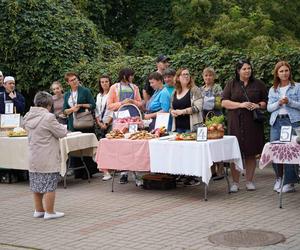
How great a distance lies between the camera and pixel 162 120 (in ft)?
34.9

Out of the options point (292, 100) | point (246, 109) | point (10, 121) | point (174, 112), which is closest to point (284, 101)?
point (292, 100)

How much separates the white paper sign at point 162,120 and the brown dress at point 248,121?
3.71ft

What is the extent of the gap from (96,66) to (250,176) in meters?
6.06

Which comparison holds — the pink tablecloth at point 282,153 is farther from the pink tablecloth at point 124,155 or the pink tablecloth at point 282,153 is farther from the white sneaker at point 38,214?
the white sneaker at point 38,214

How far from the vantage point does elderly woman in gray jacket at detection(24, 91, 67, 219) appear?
8.58 metres

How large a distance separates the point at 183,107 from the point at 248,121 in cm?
104

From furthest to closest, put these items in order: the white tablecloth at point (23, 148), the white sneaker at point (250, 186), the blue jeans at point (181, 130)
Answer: the white tablecloth at point (23, 148)
the blue jeans at point (181, 130)
the white sneaker at point (250, 186)

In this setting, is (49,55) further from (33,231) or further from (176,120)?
(33,231)

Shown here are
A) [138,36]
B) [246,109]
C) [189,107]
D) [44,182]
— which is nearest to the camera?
[44,182]

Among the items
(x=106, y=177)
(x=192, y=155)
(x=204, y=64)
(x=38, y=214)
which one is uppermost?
(x=204, y=64)

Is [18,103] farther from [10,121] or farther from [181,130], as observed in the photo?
[181,130]

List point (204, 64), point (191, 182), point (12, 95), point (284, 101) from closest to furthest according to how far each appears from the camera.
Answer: point (284, 101) < point (191, 182) < point (12, 95) < point (204, 64)

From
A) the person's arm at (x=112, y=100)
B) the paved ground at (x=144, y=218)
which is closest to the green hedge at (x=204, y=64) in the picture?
the person's arm at (x=112, y=100)

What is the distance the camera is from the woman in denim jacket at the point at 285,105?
31.5 feet
